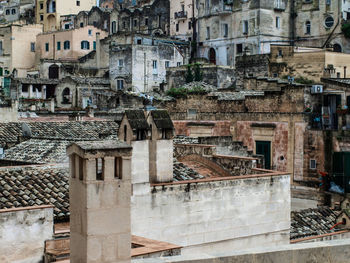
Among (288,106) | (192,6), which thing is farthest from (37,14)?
(288,106)

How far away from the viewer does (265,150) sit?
32.5 m

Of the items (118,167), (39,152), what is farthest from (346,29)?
(118,167)

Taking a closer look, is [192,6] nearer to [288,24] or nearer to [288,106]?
[288,24]

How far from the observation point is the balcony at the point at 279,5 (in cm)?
5758

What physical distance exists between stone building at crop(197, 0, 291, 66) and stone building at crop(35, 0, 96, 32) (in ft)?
82.3

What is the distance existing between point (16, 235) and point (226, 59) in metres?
49.0

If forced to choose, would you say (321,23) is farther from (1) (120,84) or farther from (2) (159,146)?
(2) (159,146)

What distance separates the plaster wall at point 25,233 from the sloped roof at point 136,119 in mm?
2737

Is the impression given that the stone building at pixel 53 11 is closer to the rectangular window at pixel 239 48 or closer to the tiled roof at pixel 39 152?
the rectangular window at pixel 239 48

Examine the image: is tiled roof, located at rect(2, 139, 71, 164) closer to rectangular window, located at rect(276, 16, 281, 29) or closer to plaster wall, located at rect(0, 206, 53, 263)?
plaster wall, located at rect(0, 206, 53, 263)

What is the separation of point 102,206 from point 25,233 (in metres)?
4.05

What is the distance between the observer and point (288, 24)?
2320 inches

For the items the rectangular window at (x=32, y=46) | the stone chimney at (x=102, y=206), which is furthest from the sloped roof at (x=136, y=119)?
the rectangular window at (x=32, y=46)

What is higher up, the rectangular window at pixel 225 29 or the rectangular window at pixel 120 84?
the rectangular window at pixel 225 29
